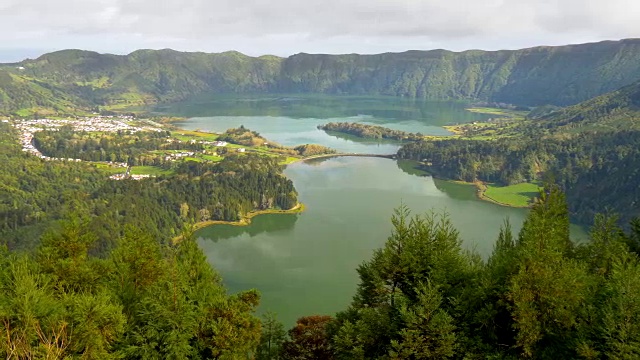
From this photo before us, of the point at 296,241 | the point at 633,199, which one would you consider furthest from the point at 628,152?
the point at 296,241

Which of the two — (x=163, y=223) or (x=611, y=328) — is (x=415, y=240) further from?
(x=163, y=223)

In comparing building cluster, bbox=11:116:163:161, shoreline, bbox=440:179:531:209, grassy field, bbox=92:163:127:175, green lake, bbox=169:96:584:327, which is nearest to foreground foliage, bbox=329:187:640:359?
green lake, bbox=169:96:584:327

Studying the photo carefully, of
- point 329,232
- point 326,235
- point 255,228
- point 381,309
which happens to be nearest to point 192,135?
point 255,228

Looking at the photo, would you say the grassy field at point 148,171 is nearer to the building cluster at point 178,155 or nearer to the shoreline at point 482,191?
the building cluster at point 178,155

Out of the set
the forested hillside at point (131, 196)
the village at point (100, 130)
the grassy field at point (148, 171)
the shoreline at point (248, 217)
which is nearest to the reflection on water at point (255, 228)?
the shoreline at point (248, 217)

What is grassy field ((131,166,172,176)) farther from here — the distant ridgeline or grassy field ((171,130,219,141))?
the distant ridgeline
